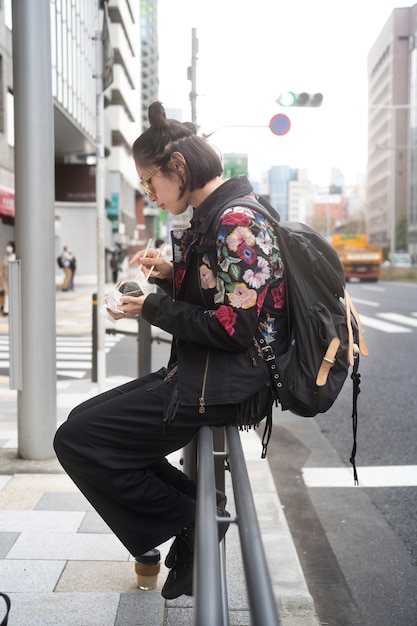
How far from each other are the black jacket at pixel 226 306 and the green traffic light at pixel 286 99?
53.2 feet

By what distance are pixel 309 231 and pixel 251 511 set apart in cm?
103

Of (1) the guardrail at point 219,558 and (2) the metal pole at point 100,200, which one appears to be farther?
(2) the metal pole at point 100,200

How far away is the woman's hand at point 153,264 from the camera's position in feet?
8.62

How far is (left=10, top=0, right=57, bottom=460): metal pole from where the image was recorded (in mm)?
4742

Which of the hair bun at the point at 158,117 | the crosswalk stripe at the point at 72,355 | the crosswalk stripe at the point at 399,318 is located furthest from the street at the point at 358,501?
the crosswalk stripe at the point at 399,318

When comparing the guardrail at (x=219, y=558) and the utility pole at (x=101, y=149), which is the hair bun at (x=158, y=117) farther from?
the utility pole at (x=101, y=149)

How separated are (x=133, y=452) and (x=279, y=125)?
632 inches

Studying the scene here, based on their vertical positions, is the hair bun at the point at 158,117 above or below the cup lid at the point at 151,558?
above

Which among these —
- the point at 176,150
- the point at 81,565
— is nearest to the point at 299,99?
the point at 81,565

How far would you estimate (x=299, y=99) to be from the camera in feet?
59.2

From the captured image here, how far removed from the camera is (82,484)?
2514 mm

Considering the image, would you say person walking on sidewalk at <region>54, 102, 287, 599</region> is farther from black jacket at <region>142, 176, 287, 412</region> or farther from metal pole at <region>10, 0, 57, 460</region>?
metal pole at <region>10, 0, 57, 460</region>

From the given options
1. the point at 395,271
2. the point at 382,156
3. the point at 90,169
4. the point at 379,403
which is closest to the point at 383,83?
the point at 382,156

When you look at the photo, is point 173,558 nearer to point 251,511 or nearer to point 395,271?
point 251,511
